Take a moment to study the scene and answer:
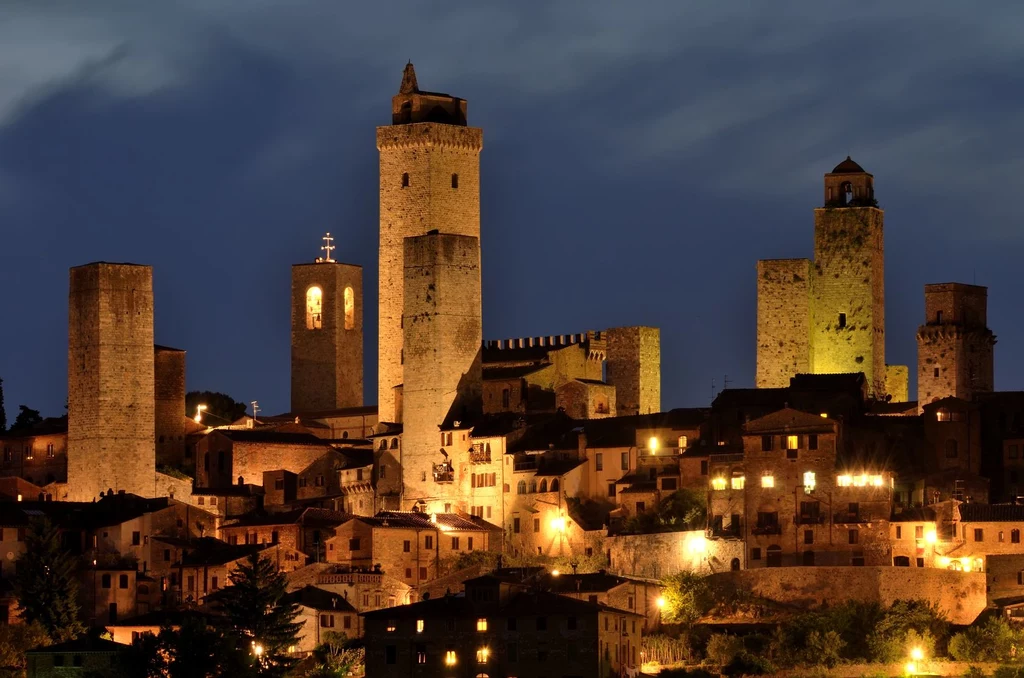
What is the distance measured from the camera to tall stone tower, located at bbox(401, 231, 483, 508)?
308ft

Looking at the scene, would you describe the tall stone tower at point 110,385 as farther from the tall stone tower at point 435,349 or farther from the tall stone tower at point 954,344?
the tall stone tower at point 954,344

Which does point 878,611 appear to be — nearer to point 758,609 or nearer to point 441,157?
point 758,609

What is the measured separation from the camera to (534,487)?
90312 millimetres

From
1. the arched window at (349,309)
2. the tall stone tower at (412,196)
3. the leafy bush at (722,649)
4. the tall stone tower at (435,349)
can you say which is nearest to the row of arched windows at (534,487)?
the tall stone tower at (435,349)

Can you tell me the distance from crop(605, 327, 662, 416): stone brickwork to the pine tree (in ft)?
Result: 64.5

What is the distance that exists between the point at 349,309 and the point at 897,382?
63.5ft

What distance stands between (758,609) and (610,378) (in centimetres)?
2115

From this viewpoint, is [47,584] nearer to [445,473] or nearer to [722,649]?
[445,473]

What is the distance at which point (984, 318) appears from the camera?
95.8 m

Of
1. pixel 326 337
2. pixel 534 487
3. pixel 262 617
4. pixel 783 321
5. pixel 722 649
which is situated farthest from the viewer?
pixel 326 337

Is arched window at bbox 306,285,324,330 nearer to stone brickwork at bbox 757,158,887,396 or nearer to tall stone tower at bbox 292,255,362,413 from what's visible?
tall stone tower at bbox 292,255,362,413

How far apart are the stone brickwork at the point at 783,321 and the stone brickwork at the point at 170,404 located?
58.2 feet

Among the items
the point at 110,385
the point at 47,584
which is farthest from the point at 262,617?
the point at 110,385

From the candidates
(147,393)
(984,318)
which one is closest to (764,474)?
(984,318)
